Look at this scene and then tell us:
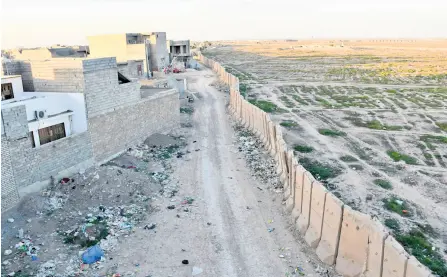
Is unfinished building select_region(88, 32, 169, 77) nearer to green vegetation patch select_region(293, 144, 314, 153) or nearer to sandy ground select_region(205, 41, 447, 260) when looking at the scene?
sandy ground select_region(205, 41, 447, 260)

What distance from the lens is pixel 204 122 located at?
2227 centimetres

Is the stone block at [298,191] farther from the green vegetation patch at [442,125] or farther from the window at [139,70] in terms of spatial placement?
the window at [139,70]

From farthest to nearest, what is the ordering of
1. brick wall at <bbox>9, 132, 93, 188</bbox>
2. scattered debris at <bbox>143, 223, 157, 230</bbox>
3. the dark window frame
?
the dark window frame → brick wall at <bbox>9, 132, 93, 188</bbox> → scattered debris at <bbox>143, 223, 157, 230</bbox>

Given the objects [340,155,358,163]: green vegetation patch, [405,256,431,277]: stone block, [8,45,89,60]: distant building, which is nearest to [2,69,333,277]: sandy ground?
[405,256,431,277]: stone block

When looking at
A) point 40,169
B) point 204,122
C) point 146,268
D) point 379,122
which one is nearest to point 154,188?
point 40,169

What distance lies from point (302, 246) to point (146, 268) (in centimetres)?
376

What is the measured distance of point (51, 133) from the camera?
12.8 metres

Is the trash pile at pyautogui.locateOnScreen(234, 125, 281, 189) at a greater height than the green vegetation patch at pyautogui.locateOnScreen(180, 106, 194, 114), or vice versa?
the green vegetation patch at pyautogui.locateOnScreen(180, 106, 194, 114)

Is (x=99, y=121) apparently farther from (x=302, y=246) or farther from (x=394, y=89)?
(x=394, y=89)

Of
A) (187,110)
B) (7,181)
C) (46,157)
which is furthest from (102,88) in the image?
(187,110)

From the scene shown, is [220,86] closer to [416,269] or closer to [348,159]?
[348,159]

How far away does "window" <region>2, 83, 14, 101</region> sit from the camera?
45.3ft

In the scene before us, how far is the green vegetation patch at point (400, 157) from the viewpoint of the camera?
Result: 48.6 feet

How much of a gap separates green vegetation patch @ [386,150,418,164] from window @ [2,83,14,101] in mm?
15322
